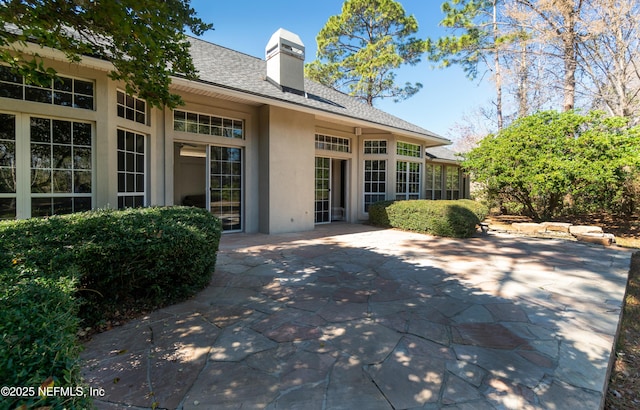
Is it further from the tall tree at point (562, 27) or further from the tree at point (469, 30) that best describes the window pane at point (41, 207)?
the tree at point (469, 30)

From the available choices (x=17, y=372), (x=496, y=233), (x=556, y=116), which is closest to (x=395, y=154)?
(x=496, y=233)

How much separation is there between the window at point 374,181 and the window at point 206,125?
5.04 m

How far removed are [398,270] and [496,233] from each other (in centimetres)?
586

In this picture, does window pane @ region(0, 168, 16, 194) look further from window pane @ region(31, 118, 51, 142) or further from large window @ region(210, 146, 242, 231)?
large window @ region(210, 146, 242, 231)

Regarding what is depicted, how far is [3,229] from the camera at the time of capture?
113 inches

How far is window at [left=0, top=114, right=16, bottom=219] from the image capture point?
4492mm

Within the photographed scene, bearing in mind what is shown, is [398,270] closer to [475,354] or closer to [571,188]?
[475,354]

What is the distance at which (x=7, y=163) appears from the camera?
4523 millimetres

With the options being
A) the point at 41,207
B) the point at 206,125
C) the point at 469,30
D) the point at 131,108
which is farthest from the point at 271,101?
the point at 469,30

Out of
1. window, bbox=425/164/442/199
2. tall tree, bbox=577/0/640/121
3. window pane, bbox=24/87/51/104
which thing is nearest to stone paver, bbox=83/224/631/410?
window pane, bbox=24/87/51/104

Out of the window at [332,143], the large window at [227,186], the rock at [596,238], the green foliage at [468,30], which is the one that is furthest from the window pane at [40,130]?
the green foliage at [468,30]

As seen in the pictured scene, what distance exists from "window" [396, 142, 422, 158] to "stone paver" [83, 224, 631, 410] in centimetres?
718

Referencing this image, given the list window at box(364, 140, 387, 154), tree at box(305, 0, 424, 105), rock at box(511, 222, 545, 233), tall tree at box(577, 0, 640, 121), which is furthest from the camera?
tree at box(305, 0, 424, 105)

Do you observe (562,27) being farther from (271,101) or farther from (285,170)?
(285,170)
